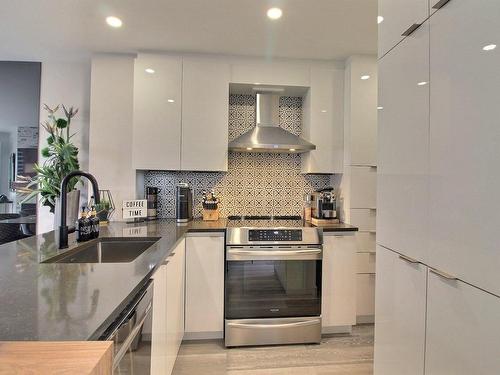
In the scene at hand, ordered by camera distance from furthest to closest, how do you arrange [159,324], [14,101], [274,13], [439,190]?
[14,101], [274,13], [159,324], [439,190]

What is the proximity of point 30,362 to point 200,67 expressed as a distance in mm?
2447

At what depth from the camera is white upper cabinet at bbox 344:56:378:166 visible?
2514 millimetres

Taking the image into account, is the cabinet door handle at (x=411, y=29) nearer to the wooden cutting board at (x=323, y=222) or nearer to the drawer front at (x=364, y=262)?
the wooden cutting board at (x=323, y=222)

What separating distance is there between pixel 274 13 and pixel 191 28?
66cm

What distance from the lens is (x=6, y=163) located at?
2748 mm

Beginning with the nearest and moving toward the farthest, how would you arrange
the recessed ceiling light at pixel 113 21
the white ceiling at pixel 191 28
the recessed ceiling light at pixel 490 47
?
the recessed ceiling light at pixel 490 47 → the white ceiling at pixel 191 28 → the recessed ceiling light at pixel 113 21

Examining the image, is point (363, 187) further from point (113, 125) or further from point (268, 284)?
point (113, 125)

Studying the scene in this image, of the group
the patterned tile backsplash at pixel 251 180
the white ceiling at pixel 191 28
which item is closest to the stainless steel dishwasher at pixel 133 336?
the patterned tile backsplash at pixel 251 180

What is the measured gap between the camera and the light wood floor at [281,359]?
191cm

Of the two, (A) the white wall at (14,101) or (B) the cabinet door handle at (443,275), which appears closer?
(B) the cabinet door handle at (443,275)

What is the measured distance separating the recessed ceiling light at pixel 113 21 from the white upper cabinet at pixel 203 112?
1.90 ft

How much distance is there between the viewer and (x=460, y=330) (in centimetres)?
92

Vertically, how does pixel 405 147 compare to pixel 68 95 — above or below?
below

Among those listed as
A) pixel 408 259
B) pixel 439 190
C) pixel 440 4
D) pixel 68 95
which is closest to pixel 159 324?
pixel 408 259
